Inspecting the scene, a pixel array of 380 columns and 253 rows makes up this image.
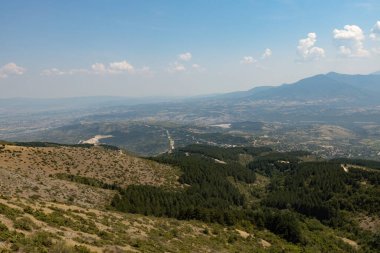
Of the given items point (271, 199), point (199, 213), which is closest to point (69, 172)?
point (199, 213)

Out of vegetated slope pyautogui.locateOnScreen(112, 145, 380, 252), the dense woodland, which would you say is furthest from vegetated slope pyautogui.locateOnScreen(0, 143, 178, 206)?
vegetated slope pyautogui.locateOnScreen(112, 145, 380, 252)

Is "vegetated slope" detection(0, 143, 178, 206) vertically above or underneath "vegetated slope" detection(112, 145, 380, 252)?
above

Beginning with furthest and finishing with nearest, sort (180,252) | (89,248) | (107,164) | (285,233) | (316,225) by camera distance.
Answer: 1. (107,164)
2. (316,225)
3. (285,233)
4. (180,252)
5. (89,248)

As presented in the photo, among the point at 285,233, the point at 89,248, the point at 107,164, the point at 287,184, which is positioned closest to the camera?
the point at 89,248

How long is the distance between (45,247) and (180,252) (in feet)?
55.0

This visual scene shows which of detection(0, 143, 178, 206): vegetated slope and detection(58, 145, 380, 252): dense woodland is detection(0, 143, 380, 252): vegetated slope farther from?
detection(0, 143, 178, 206): vegetated slope

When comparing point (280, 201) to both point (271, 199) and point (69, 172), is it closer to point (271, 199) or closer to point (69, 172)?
point (271, 199)

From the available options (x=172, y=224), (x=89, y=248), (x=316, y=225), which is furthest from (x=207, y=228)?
(x=316, y=225)

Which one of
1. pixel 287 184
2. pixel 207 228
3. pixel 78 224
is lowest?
pixel 287 184

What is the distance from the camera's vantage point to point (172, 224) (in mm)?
58938

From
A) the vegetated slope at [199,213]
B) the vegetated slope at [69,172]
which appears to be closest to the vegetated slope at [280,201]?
the vegetated slope at [199,213]

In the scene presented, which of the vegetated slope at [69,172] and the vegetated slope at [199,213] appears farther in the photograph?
the vegetated slope at [69,172]

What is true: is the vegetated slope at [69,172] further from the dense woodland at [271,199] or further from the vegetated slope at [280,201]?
the vegetated slope at [280,201]

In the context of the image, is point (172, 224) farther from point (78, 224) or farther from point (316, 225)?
point (316, 225)
